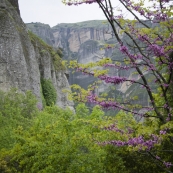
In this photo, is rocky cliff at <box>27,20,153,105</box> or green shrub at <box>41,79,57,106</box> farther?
rocky cliff at <box>27,20,153,105</box>

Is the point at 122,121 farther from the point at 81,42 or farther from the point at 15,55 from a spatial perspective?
the point at 81,42

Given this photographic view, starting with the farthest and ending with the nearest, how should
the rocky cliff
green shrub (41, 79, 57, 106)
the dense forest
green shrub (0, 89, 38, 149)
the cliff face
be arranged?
the rocky cliff < green shrub (41, 79, 57, 106) < the cliff face < green shrub (0, 89, 38, 149) < the dense forest

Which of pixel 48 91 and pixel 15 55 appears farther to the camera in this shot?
pixel 48 91

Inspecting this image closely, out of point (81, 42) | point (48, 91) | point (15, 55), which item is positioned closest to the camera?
point (15, 55)

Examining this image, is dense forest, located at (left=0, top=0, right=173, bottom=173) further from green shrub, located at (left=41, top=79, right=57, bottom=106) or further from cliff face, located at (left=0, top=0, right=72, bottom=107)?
green shrub, located at (left=41, top=79, right=57, bottom=106)

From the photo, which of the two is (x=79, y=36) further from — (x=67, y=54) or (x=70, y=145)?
(x=70, y=145)

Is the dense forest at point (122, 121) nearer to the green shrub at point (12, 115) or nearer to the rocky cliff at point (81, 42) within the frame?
the green shrub at point (12, 115)

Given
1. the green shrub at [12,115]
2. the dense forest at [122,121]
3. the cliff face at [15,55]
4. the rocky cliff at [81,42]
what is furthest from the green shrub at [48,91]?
the rocky cliff at [81,42]

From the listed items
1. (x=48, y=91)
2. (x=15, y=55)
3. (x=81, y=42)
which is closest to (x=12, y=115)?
(x=15, y=55)

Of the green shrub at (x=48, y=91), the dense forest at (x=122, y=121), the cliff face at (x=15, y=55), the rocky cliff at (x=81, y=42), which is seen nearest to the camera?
the dense forest at (x=122, y=121)

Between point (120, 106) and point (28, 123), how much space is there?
50.9 feet

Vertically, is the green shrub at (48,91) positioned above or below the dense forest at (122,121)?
below

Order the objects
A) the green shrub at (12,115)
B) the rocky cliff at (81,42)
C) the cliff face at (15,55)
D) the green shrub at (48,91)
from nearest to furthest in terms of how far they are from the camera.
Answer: the green shrub at (12,115) < the cliff face at (15,55) < the green shrub at (48,91) < the rocky cliff at (81,42)

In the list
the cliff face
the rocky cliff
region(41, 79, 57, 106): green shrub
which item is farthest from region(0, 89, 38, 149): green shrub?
the rocky cliff
